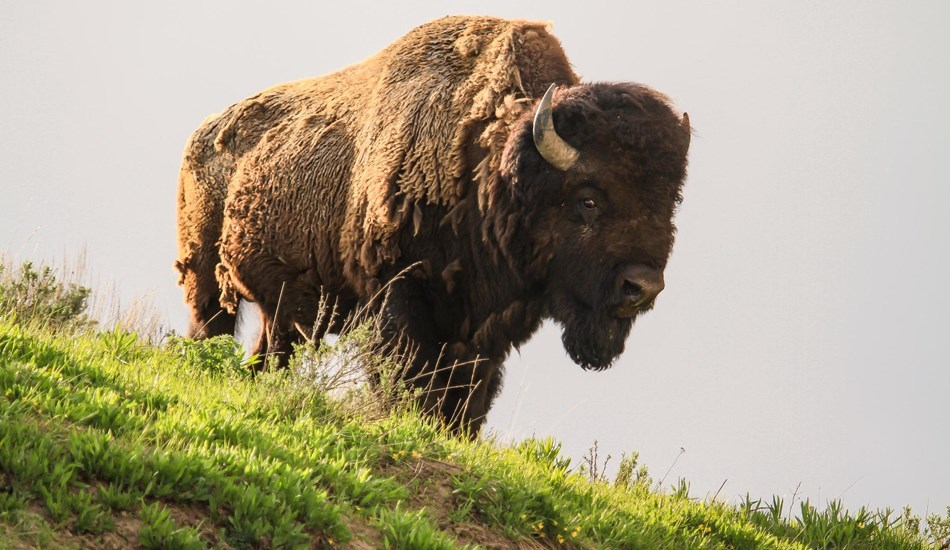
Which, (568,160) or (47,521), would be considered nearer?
(47,521)

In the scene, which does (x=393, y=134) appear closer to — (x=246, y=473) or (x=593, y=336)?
(x=593, y=336)

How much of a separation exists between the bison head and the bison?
0.01 m

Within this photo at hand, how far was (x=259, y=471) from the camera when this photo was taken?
4.91 meters

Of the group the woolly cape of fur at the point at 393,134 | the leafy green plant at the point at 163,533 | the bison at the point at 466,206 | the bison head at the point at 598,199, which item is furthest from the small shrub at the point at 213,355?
the leafy green plant at the point at 163,533

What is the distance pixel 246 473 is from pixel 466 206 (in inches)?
147

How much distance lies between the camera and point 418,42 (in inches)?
366

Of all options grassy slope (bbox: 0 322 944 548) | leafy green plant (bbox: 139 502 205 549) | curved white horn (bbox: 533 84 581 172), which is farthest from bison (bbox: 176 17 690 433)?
leafy green plant (bbox: 139 502 205 549)

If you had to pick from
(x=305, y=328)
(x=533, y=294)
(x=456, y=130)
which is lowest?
(x=305, y=328)

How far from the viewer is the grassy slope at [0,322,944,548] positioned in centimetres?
444

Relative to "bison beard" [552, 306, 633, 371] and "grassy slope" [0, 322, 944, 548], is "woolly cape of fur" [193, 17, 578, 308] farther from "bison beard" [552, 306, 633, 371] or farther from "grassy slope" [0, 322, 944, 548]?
"grassy slope" [0, 322, 944, 548]

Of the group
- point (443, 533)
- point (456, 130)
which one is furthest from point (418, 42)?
point (443, 533)

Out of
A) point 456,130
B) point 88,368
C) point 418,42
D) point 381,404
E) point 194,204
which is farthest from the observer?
point 194,204

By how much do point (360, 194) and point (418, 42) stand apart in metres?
1.35

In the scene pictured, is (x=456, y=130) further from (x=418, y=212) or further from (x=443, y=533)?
(x=443, y=533)
